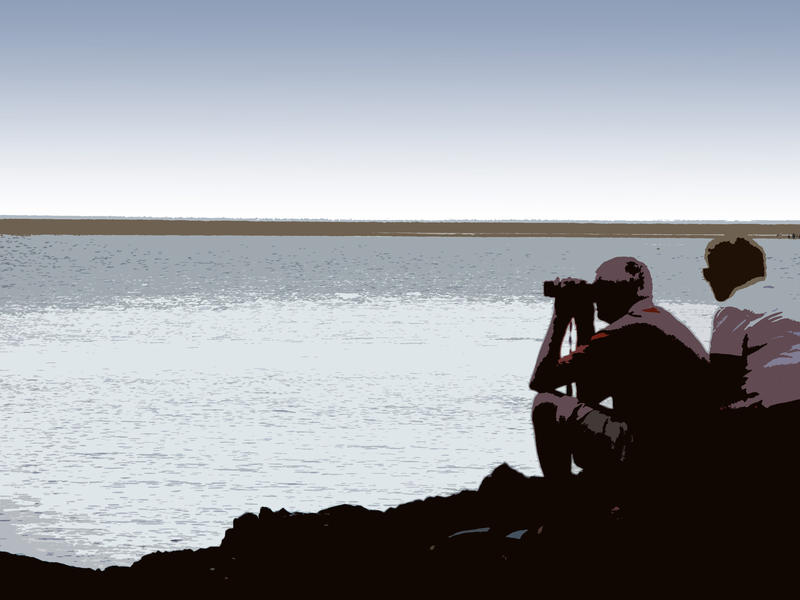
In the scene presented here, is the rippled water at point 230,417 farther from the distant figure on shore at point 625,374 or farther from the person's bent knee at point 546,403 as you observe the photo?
the distant figure on shore at point 625,374

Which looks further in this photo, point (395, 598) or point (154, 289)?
point (154, 289)

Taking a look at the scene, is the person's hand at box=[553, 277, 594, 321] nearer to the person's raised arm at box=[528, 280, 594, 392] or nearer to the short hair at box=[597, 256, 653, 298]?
the person's raised arm at box=[528, 280, 594, 392]

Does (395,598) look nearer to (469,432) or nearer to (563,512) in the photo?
(563,512)

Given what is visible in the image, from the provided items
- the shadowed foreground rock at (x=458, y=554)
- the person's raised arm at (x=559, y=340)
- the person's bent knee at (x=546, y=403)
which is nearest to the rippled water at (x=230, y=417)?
the shadowed foreground rock at (x=458, y=554)

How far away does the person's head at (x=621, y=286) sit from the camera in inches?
164

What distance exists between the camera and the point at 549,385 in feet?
14.4

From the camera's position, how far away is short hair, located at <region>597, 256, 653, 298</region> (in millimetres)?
4152

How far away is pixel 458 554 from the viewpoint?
458 cm

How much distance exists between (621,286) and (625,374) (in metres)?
0.40

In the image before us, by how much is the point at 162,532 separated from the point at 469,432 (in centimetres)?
351

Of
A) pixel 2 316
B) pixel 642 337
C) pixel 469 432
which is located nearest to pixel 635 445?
pixel 642 337

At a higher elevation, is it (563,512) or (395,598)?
(563,512)

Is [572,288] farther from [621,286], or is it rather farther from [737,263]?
[737,263]

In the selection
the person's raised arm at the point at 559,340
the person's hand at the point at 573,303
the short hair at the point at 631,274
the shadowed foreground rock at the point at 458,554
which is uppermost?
the short hair at the point at 631,274
